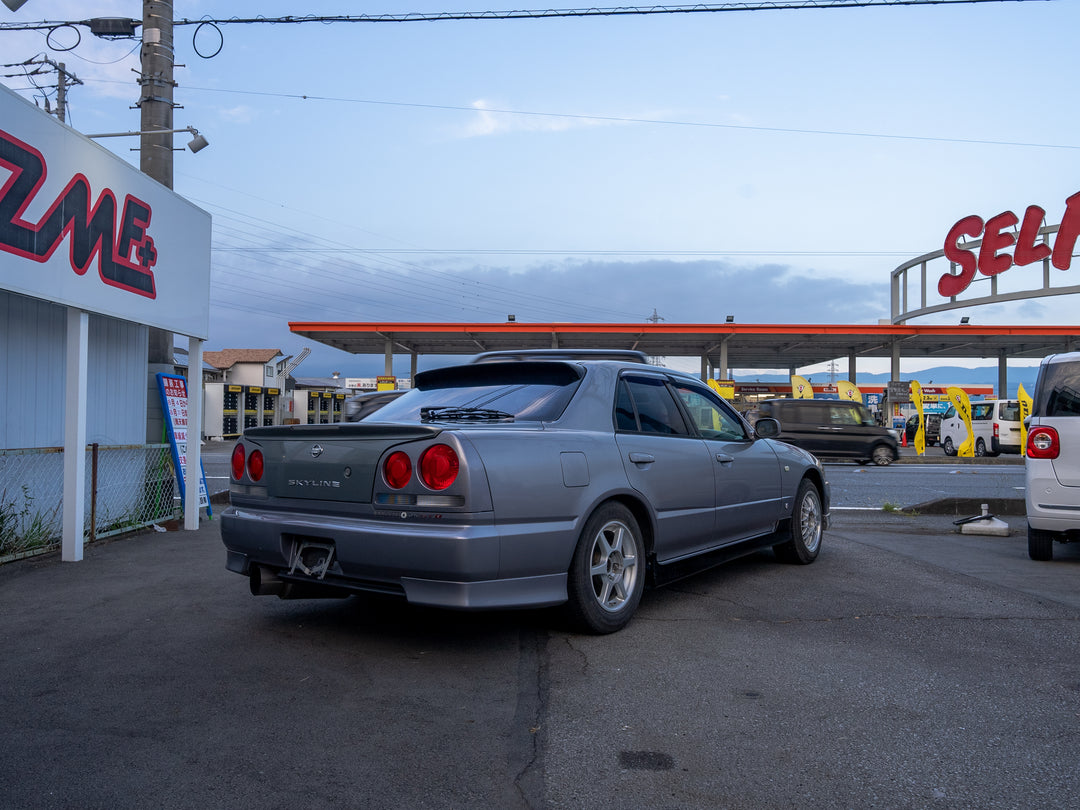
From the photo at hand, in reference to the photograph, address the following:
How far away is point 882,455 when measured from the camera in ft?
77.3

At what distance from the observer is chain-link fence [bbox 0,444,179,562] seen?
260 inches

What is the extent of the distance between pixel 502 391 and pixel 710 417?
179 centimetres

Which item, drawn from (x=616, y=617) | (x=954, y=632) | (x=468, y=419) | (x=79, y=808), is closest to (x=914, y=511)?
(x=954, y=632)

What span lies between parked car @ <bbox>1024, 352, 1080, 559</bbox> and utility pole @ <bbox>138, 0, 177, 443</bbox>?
8642mm

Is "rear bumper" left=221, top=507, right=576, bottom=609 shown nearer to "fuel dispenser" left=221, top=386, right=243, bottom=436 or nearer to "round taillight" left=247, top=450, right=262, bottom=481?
"round taillight" left=247, top=450, right=262, bottom=481

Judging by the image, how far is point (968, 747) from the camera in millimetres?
2977

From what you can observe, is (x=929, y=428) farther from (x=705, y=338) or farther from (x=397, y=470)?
(x=397, y=470)

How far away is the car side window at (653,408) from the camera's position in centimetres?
506

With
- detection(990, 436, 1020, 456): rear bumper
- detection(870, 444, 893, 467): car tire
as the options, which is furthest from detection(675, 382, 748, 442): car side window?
detection(990, 436, 1020, 456): rear bumper

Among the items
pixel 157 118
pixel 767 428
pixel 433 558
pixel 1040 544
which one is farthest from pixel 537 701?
pixel 157 118

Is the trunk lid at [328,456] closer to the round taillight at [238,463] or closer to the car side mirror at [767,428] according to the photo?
the round taillight at [238,463]

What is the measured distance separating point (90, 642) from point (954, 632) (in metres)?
4.66

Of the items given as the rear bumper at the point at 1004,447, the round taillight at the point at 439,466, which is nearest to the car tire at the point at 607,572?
the round taillight at the point at 439,466

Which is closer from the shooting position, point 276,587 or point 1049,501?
point 276,587
